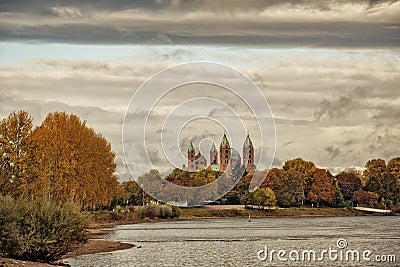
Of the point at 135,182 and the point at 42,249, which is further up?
the point at 135,182

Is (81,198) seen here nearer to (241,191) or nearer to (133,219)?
(133,219)

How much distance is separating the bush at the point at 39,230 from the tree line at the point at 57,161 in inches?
604

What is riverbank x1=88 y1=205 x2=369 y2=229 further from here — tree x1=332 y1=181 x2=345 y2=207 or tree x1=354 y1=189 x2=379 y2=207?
tree x1=354 y1=189 x2=379 y2=207

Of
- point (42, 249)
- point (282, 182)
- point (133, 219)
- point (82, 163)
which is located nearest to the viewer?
point (42, 249)

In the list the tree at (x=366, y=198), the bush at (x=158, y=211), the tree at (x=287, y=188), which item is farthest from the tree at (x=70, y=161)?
the tree at (x=366, y=198)

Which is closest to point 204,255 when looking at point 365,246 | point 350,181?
point 365,246

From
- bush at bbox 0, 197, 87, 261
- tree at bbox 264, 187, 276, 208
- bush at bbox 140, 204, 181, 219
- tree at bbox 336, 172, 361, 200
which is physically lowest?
bush at bbox 0, 197, 87, 261

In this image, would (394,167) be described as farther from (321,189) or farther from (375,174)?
(321,189)

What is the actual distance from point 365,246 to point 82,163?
36.0 metres

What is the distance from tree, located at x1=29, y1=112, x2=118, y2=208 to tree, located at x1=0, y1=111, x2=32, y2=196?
6.21 meters

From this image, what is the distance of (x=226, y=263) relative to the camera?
1943 inches

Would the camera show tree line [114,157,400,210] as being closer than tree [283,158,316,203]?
Yes

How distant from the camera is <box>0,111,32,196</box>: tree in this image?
2494 inches

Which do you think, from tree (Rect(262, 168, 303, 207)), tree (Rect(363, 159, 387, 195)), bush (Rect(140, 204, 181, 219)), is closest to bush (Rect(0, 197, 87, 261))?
bush (Rect(140, 204, 181, 219))
